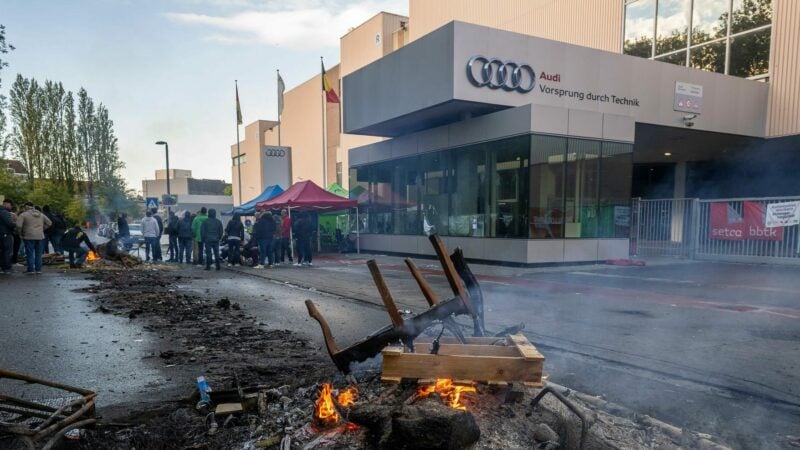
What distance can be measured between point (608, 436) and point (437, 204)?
1298cm

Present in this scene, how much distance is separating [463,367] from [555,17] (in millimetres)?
20936

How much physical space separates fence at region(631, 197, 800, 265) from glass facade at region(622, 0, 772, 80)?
19.3ft

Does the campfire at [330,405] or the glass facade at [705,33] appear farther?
the glass facade at [705,33]

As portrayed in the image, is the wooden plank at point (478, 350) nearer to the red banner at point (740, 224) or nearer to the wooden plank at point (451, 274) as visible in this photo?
the wooden plank at point (451, 274)

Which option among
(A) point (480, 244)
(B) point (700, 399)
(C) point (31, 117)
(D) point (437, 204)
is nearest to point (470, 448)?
(B) point (700, 399)

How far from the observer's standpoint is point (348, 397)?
300cm

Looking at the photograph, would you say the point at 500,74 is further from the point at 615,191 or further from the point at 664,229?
the point at 664,229

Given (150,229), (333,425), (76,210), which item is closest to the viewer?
(333,425)

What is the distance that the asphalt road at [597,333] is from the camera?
3.58m

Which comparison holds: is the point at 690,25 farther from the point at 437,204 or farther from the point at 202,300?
the point at 202,300

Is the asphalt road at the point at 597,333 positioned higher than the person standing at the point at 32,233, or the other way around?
the person standing at the point at 32,233

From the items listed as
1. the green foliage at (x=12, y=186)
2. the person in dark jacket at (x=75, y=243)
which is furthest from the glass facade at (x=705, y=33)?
the green foliage at (x=12, y=186)

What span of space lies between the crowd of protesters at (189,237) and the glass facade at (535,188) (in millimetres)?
4930

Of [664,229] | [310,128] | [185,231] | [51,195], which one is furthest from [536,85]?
[51,195]
